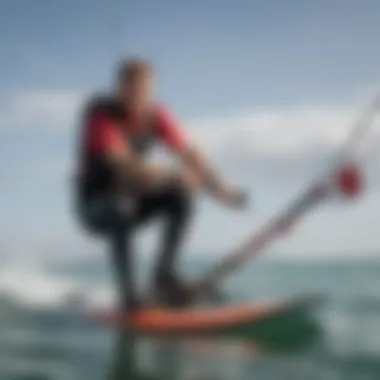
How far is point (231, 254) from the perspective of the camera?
1673 millimetres

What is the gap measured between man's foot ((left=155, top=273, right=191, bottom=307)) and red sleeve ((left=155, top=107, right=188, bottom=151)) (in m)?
0.21

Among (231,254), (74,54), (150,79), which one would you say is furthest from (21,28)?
(231,254)

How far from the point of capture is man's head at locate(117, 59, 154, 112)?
168cm

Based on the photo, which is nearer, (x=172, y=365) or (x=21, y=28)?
(x=172, y=365)

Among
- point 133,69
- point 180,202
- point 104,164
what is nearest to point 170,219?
point 180,202

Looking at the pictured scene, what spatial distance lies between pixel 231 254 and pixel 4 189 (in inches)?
15.7

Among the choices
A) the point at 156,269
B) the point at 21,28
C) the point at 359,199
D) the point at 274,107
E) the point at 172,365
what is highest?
the point at 21,28

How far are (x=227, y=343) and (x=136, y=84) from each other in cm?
45

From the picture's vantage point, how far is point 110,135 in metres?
1.65

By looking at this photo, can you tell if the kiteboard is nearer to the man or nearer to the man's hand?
the man

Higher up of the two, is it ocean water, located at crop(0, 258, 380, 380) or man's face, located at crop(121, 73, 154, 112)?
man's face, located at crop(121, 73, 154, 112)

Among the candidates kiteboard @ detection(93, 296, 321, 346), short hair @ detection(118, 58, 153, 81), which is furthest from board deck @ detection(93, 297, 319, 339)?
short hair @ detection(118, 58, 153, 81)

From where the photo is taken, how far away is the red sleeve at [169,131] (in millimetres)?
1671

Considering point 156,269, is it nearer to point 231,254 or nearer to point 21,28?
point 231,254
